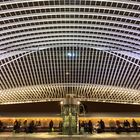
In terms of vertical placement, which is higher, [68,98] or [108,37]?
[108,37]

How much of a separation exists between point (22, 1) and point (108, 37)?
19629 mm

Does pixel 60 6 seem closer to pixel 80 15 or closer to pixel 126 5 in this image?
pixel 80 15

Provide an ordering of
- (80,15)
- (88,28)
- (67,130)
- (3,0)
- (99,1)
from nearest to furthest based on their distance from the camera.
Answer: (67,130)
(3,0)
(99,1)
(80,15)
(88,28)

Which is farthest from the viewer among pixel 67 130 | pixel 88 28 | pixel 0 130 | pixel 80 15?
pixel 88 28

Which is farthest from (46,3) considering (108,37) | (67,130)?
(67,130)

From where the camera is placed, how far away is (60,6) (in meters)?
37.6

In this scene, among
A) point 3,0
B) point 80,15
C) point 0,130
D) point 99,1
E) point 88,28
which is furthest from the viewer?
point 88,28

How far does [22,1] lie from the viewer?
114 feet

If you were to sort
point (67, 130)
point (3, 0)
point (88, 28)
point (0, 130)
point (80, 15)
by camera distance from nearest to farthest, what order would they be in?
point (67, 130), point (0, 130), point (3, 0), point (80, 15), point (88, 28)

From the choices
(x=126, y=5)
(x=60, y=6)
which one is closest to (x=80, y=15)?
(x=60, y=6)

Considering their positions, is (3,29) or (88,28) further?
(88,28)

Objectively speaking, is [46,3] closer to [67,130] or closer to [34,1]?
[34,1]

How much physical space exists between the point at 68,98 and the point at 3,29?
78.3 ft

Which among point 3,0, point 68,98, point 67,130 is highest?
point 3,0
